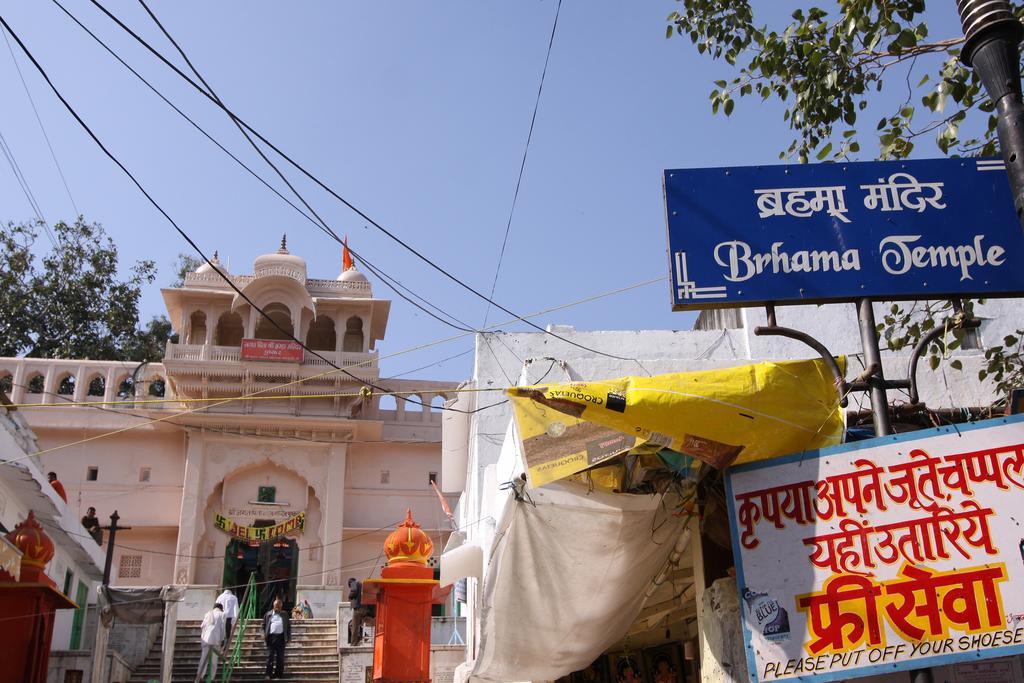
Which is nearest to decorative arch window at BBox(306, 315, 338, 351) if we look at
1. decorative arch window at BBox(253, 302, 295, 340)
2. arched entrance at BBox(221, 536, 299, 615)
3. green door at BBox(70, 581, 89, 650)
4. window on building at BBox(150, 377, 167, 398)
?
decorative arch window at BBox(253, 302, 295, 340)

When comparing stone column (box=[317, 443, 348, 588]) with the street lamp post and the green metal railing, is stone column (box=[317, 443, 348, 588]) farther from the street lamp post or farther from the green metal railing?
the street lamp post

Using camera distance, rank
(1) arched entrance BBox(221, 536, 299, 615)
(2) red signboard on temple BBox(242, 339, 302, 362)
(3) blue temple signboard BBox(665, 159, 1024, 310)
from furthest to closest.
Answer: (2) red signboard on temple BBox(242, 339, 302, 362)
(1) arched entrance BBox(221, 536, 299, 615)
(3) blue temple signboard BBox(665, 159, 1024, 310)

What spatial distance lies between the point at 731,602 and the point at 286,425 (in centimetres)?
2109

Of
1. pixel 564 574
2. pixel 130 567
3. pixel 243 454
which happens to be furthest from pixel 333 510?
pixel 564 574

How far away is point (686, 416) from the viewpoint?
4238 mm

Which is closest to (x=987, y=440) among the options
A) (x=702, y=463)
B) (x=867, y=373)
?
(x=867, y=373)

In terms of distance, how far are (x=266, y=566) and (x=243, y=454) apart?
3.01 metres

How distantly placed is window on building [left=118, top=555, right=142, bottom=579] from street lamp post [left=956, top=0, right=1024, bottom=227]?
75.8ft

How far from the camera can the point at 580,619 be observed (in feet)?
18.7

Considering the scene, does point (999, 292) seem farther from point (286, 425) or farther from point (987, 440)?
point (286, 425)

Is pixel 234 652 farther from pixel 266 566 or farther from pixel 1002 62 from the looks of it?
pixel 1002 62

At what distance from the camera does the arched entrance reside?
899 inches

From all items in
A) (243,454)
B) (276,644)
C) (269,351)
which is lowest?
(276,644)

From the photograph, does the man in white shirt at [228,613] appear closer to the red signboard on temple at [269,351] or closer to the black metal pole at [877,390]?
the red signboard on temple at [269,351]
